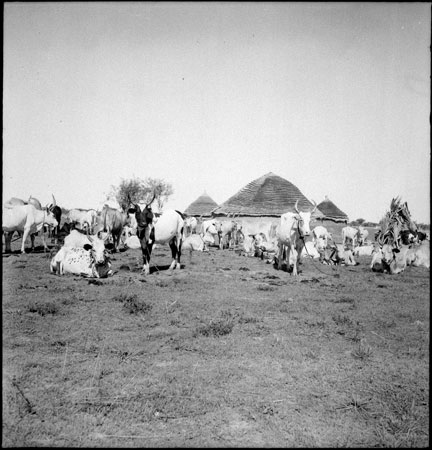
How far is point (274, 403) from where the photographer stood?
380 cm

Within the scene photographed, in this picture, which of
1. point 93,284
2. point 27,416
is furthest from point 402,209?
point 27,416

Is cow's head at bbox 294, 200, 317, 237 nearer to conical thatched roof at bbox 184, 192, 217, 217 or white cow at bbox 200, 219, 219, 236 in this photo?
white cow at bbox 200, 219, 219, 236

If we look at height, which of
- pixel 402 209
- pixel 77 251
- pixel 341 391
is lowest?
pixel 341 391

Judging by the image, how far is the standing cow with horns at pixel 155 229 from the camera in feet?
39.6

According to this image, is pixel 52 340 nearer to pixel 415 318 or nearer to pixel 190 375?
pixel 190 375

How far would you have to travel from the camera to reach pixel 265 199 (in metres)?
34.4

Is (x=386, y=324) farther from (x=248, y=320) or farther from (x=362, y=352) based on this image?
(x=248, y=320)

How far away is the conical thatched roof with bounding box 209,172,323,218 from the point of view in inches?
1305

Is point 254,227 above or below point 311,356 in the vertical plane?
above

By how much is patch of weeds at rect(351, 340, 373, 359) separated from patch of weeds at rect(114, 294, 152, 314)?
393cm

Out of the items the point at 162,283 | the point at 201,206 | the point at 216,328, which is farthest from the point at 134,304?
the point at 201,206

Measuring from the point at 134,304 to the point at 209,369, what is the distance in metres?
3.11

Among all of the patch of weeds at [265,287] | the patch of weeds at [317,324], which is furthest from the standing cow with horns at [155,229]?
the patch of weeds at [317,324]

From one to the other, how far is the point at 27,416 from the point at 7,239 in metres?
13.5
